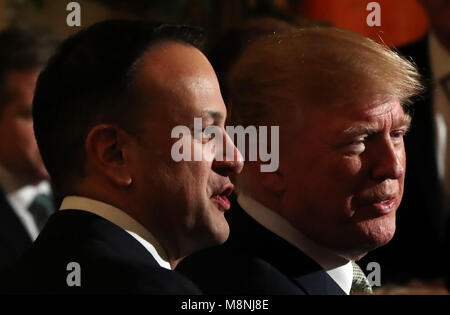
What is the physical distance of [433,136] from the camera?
1.80m

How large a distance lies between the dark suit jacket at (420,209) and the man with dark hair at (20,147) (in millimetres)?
674

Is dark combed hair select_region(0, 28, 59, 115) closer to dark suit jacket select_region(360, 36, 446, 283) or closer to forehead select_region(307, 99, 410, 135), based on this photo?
forehead select_region(307, 99, 410, 135)

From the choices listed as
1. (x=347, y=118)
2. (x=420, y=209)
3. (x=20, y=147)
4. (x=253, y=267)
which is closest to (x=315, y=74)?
(x=347, y=118)

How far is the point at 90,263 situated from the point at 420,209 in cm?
78

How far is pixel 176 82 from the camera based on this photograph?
4.13 ft

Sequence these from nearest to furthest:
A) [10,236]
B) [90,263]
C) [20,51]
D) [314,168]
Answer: [90,263]
[314,168]
[10,236]
[20,51]

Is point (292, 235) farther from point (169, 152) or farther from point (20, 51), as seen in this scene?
point (20, 51)

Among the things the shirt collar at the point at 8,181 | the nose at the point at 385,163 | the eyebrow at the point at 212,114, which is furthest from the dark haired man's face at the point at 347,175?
the shirt collar at the point at 8,181

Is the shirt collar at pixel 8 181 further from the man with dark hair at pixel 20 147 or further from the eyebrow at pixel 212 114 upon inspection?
the eyebrow at pixel 212 114

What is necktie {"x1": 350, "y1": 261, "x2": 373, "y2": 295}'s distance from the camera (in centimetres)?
139

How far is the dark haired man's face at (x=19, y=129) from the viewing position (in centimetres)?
168
